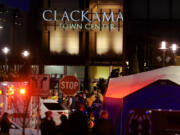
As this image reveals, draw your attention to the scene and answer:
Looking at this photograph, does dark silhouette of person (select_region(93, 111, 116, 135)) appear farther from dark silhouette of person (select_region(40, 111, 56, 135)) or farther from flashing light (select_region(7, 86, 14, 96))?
flashing light (select_region(7, 86, 14, 96))

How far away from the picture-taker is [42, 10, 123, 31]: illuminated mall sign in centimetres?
4031

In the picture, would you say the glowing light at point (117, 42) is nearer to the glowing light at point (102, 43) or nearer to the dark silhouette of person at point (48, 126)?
the glowing light at point (102, 43)

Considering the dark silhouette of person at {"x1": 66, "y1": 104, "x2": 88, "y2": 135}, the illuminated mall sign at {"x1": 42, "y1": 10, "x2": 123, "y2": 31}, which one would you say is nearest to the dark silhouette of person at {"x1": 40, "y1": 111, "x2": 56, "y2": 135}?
the dark silhouette of person at {"x1": 66, "y1": 104, "x2": 88, "y2": 135}

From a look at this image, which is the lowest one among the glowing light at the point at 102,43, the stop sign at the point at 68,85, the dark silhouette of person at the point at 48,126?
the dark silhouette of person at the point at 48,126

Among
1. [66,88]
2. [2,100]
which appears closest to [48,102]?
[2,100]

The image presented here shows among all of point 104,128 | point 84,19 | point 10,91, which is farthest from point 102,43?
point 104,128

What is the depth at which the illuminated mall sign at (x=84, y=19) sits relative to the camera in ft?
132

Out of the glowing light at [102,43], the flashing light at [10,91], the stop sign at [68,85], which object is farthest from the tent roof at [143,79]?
the glowing light at [102,43]

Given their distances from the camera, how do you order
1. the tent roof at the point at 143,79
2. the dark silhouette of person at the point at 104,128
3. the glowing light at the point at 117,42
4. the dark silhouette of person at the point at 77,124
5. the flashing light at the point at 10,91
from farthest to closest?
the glowing light at the point at 117,42 → the flashing light at the point at 10,91 → the tent roof at the point at 143,79 → the dark silhouette of person at the point at 77,124 → the dark silhouette of person at the point at 104,128

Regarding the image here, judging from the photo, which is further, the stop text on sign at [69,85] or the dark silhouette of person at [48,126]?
the stop text on sign at [69,85]

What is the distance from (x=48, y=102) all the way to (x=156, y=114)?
1091 cm

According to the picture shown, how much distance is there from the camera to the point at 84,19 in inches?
1597

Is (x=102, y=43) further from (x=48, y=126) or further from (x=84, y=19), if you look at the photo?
(x=48, y=126)

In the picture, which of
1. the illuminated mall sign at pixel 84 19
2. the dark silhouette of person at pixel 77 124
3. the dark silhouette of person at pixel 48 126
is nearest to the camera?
the dark silhouette of person at pixel 77 124
